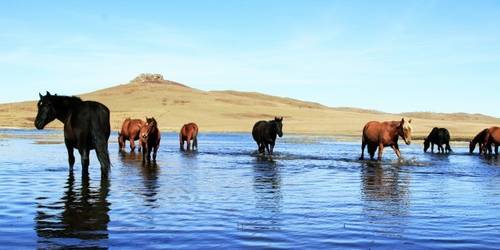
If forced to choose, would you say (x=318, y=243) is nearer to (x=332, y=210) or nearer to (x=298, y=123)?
(x=332, y=210)

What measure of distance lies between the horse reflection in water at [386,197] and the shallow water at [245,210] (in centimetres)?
2

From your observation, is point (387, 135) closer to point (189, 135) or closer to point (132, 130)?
point (189, 135)

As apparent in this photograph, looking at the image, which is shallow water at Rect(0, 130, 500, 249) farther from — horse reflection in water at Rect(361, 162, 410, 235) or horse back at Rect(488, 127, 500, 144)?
horse back at Rect(488, 127, 500, 144)

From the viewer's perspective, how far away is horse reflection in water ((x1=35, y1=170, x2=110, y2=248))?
260 inches

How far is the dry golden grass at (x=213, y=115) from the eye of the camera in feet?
247

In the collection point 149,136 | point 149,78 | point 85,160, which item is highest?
point 149,78

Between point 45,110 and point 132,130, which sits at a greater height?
point 45,110

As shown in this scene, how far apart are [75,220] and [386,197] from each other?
5717mm

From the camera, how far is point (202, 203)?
984 centimetres

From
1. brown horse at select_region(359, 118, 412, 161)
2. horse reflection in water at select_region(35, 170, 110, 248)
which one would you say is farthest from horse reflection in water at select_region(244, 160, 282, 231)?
brown horse at select_region(359, 118, 412, 161)

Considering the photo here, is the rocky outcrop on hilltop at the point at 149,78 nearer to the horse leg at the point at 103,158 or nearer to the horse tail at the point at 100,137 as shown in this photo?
the horse tail at the point at 100,137

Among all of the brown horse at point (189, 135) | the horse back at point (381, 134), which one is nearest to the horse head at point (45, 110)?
the horse back at point (381, 134)

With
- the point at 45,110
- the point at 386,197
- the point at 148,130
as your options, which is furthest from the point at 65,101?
the point at 386,197

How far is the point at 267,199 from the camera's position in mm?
10477
